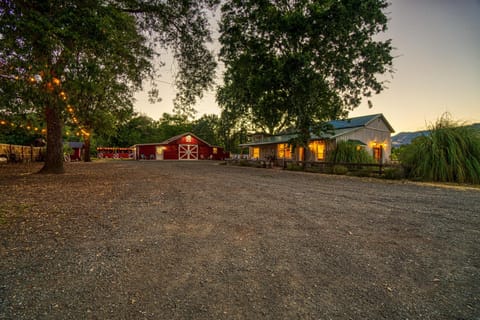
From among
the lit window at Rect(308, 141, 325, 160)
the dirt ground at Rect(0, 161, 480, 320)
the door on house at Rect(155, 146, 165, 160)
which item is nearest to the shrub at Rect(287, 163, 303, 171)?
the lit window at Rect(308, 141, 325, 160)

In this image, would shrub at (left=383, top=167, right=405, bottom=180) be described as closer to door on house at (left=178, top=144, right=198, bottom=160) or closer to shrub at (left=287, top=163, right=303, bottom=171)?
shrub at (left=287, top=163, right=303, bottom=171)

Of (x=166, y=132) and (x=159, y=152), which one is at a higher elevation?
(x=166, y=132)

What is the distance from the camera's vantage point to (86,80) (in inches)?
204

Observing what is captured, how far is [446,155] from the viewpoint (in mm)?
9680

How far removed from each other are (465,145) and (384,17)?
26.7 feet

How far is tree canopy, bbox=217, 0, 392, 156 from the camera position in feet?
37.0

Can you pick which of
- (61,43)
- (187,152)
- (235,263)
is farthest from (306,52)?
(187,152)

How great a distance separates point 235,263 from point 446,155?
40.0 ft

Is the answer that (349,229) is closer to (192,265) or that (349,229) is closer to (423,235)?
(423,235)

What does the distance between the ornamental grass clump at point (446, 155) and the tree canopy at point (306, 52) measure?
13.2ft

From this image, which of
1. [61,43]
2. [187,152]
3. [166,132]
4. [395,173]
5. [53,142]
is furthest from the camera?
[166,132]

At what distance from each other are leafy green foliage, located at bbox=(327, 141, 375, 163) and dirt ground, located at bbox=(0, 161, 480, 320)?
10.4 meters

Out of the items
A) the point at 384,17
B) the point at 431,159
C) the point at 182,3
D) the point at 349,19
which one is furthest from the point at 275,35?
the point at 431,159

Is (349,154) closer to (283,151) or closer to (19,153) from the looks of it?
(283,151)
